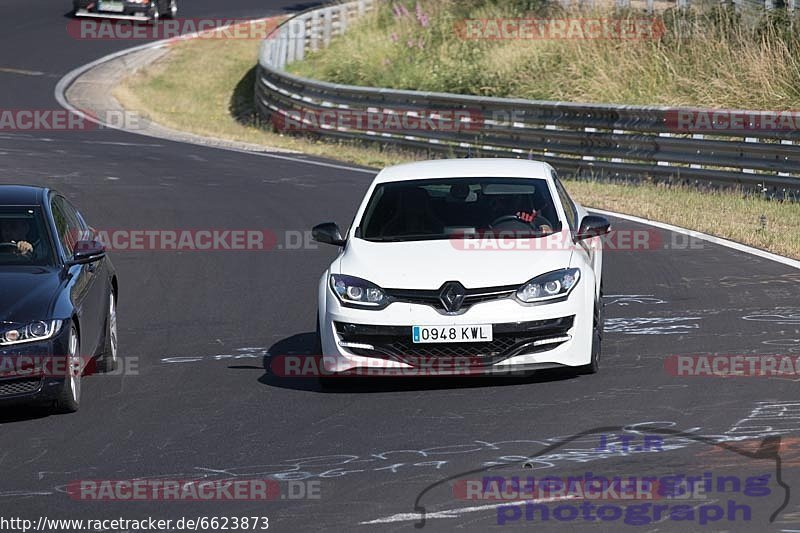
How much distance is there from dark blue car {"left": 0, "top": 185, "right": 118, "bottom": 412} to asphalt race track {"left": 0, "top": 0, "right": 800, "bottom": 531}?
0.84 ft

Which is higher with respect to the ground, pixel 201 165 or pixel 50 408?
pixel 50 408

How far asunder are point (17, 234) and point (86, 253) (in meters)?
0.63

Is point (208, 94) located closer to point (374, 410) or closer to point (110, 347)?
point (110, 347)

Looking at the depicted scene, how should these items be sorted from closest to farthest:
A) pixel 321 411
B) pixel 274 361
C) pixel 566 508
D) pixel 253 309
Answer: pixel 566 508, pixel 321 411, pixel 274 361, pixel 253 309

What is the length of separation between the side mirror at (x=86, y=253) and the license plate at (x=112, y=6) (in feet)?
123

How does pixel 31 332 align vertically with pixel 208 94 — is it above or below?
above

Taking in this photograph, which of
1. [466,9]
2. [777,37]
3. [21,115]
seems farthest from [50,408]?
[466,9]

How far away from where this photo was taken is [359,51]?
3581cm

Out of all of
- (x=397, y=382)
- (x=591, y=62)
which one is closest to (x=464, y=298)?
(x=397, y=382)

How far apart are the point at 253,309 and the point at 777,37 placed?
15.7m

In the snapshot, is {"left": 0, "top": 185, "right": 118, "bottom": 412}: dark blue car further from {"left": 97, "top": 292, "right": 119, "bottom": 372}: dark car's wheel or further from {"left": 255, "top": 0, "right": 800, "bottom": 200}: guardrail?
{"left": 255, "top": 0, "right": 800, "bottom": 200}: guardrail

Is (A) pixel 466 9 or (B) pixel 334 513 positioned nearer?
(B) pixel 334 513

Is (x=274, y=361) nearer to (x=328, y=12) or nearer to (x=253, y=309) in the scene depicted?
(x=253, y=309)

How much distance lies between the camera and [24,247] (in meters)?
10.2
